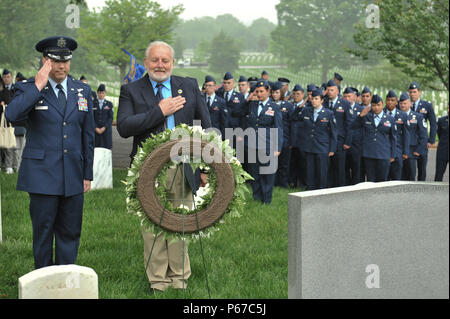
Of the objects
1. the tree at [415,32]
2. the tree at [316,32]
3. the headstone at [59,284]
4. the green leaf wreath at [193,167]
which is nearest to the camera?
the headstone at [59,284]

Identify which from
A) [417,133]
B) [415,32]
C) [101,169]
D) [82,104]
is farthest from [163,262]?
[415,32]

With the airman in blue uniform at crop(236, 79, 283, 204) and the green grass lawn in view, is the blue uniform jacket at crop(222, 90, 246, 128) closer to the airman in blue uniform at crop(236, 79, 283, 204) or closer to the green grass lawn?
the airman in blue uniform at crop(236, 79, 283, 204)

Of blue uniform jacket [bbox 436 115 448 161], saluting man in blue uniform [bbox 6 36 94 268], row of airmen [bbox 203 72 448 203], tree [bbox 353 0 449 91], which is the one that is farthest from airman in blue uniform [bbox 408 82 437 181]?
saluting man in blue uniform [bbox 6 36 94 268]

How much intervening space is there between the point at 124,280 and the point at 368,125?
6536 mm

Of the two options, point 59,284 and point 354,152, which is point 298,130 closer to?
point 354,152

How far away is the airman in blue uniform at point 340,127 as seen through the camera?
11838mm

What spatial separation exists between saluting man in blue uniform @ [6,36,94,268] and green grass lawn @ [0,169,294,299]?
24.0 inches

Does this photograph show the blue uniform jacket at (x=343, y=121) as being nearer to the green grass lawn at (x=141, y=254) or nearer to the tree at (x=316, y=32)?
the green grass lawn at (x=141, y=254)

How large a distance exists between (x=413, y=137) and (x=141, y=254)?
7362mm

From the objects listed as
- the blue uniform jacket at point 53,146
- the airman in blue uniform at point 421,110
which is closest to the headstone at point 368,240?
the blue uniform jacket at point 53,146

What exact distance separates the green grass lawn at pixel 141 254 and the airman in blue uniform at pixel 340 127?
10.2 ft

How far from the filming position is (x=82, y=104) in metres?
5.28
